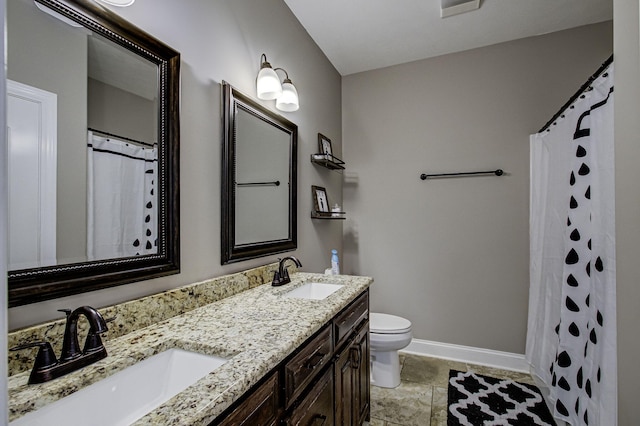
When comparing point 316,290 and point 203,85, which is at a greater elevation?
point 203,85

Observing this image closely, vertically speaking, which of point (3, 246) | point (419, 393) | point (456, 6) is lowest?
point (419, 393)

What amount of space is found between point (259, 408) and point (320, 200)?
176 cm

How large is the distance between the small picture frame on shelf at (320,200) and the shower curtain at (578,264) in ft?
4.96

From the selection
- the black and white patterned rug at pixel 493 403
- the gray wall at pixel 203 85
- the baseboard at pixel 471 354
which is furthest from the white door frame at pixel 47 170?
the baseboard at pixel 471 354

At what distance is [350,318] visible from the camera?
4.84 ft

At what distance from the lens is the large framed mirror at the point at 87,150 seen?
76 centimetres

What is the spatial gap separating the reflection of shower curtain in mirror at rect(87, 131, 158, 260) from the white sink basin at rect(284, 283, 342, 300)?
85cm

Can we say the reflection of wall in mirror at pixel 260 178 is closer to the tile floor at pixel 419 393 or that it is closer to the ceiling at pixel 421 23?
the ceiling at pixel 421 23

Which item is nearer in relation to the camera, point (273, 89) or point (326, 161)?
point (273, 89)

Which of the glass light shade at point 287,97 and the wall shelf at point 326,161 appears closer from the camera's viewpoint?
the glass light shade at point 287,97

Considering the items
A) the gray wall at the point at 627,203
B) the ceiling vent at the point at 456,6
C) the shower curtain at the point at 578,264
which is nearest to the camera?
the gray wall at the point at 627,203

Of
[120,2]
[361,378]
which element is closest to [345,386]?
[361,378]

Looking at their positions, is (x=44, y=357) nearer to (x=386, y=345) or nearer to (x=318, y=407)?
(x=318, y=407)

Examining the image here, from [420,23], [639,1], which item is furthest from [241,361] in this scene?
[420,23]
